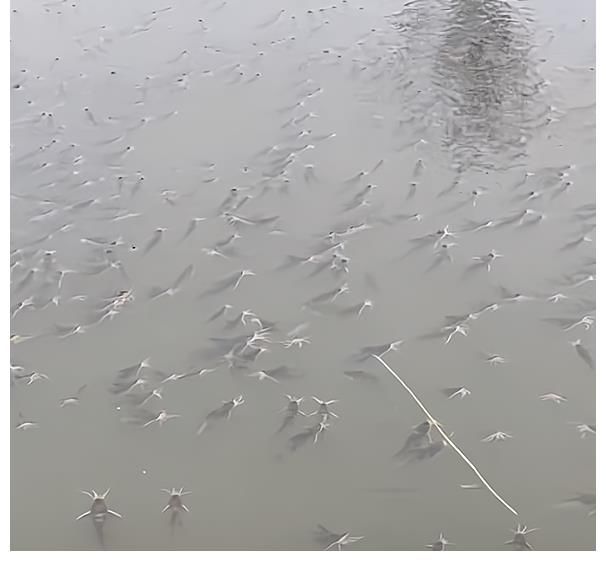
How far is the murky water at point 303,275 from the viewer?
2.16 m

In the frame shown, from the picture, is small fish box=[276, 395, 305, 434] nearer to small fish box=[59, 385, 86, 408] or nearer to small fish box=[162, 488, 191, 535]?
small fish box=[162, 488, 191, 535]

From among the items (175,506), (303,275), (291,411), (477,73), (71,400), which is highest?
(477,73)

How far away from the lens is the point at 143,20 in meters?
4.25

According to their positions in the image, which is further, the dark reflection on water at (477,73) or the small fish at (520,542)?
the dark reflection on water at (477,73)

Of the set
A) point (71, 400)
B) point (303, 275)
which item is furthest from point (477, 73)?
point (71, 400)

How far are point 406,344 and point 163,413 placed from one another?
1010 mm

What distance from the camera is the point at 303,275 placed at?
275 cm

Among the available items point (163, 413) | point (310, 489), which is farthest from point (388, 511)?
point (163, 413)

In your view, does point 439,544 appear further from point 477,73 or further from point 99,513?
point 477,73

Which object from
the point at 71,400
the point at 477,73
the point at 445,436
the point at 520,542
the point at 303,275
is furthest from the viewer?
the point at 477,73

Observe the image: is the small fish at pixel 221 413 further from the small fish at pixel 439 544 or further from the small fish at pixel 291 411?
the small fish at pixel 439 544

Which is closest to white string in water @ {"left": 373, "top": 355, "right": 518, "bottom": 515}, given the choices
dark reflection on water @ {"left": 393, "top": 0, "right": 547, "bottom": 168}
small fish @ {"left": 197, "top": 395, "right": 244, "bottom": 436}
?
small fish @ {"left": 197, "top": 395, "right": 244, "bottom": 436}

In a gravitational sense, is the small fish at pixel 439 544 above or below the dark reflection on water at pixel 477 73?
below

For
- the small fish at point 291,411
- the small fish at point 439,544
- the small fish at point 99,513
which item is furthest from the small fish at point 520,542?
the small fish at point 99,513
